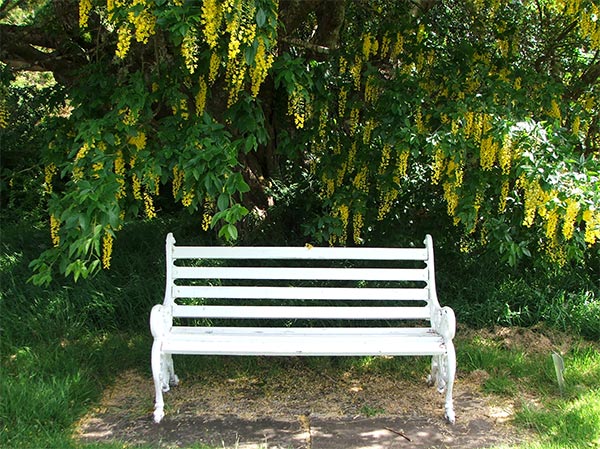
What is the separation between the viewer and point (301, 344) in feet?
10.5

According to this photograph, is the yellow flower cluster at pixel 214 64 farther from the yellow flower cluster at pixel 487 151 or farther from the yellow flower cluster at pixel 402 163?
the yellow flower cluster at pixel 487 151

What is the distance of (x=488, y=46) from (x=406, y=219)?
154 cm

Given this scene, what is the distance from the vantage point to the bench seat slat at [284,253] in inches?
143

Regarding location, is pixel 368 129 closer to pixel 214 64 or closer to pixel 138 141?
pixel 214 64

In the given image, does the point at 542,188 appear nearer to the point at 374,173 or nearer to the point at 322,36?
the point at 374,173

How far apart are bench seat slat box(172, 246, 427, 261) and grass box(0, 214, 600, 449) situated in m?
0.76

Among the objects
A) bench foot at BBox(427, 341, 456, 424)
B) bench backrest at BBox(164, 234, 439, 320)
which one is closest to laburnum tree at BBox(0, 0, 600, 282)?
bench backrest at BBox(164, 234, 439, 320)

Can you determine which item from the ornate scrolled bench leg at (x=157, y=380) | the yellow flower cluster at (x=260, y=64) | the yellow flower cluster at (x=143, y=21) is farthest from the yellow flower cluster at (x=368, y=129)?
the ornate scrolled bench leg at (x=157, y=380)

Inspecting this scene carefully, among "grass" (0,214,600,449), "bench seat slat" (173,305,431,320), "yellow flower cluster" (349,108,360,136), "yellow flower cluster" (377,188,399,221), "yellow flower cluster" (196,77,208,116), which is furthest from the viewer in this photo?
"yellow flower cluster" (377,188,399,221)

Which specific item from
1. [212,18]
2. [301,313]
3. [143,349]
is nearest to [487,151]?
[301,313]

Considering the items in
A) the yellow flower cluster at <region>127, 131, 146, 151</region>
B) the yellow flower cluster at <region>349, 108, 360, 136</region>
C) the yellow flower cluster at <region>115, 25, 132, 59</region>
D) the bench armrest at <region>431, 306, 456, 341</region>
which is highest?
the yellow flower cluster at <region>115, 25, 132, 59</region>

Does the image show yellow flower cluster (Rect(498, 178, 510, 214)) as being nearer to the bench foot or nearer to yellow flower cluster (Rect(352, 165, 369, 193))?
yellow flower cluster (Rect(352, 165, 369, 193))

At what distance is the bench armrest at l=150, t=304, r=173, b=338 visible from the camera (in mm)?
3152

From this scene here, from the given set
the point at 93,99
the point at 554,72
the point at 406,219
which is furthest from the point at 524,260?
the point at 93,99
